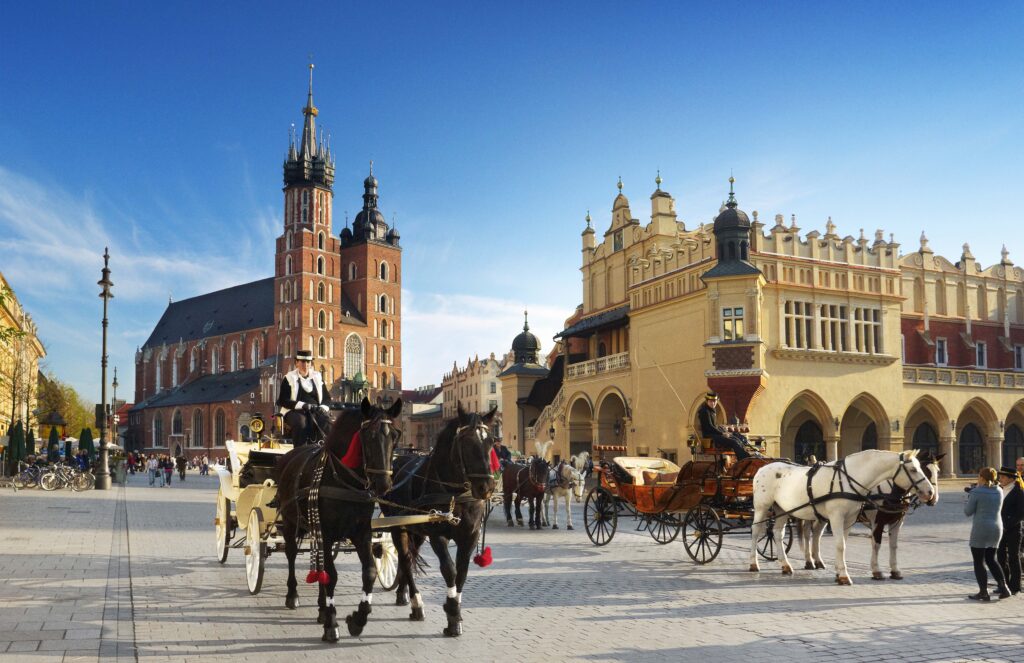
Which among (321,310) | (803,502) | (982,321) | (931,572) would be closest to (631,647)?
(803,502)

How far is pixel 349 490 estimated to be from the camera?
802 centimetres

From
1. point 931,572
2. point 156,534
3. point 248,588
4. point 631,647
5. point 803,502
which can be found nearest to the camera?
point 631,647

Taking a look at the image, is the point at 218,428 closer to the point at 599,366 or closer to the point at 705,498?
the point at 599,366

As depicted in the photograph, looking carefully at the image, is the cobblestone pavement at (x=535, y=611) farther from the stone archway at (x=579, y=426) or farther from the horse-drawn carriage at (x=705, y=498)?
the stone archway at (x=579, y=426)

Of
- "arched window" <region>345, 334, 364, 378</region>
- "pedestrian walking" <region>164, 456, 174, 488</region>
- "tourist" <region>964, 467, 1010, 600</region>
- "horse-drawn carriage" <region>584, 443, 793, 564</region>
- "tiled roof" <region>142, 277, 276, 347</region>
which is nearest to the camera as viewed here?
"tourist" <region>964, 467, 1010, 600</region>

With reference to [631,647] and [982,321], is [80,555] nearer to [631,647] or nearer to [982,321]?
[631,647]

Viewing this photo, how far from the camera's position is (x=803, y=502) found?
11938mm

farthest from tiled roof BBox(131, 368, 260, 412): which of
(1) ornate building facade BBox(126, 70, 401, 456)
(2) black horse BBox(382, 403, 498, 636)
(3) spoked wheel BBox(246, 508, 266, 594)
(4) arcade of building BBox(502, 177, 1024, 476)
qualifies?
(2) black horse BBox(382, 403, 498, 636)

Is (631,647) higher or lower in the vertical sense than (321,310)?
→ lower

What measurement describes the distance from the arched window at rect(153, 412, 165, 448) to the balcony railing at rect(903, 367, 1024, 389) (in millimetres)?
91255

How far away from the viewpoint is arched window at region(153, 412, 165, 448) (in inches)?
4139

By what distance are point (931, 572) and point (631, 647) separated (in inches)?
286

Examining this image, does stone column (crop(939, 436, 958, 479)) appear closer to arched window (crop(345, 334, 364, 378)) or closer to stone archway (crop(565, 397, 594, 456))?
stone archway (crop(565, 397, 594, 456))

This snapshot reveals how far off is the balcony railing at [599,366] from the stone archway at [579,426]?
1.38 metres
